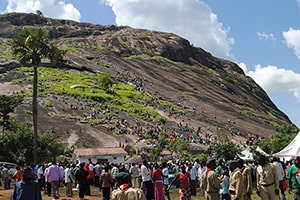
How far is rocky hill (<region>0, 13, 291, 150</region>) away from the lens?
6788 centimetres

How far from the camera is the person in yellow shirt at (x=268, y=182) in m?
12.7

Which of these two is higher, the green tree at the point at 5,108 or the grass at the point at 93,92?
the grass at the point at 93,92

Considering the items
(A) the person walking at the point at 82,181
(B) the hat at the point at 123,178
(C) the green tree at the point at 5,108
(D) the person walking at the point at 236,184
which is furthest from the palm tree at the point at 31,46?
(B) the hat at the point at 123,178

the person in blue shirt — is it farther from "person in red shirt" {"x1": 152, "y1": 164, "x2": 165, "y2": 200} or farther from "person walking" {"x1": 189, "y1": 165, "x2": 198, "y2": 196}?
"person walking" {"x1": 189, "y1": 165, "x2": 198, "y2": 196}

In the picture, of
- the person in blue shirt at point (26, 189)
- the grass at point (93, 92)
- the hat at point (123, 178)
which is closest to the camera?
the hat at point (123, 178)

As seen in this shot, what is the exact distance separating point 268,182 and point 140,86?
87318mm

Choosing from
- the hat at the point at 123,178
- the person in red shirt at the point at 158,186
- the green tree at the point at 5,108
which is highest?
the green tree at the point at 5,108

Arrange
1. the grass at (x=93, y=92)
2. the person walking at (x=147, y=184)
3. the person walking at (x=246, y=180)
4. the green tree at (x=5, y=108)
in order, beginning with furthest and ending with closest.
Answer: the grass at (x=93, y=92) → the green tree at (x=5, y=108) → the person walking at (x=147, y=184) → the person walking at (x=246, y=180)

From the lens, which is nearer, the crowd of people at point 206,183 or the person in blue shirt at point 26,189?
the crowd of people at point 206,183

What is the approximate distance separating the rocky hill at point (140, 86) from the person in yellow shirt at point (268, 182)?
47250mm

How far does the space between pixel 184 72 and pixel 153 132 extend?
55.1 meters

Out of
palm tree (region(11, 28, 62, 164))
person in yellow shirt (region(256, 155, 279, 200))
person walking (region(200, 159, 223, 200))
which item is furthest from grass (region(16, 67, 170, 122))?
person walking (region(200, 159, 223, 200))

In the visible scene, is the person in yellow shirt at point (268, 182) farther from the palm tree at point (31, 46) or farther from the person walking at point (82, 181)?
the palm tree at point (31, 46)

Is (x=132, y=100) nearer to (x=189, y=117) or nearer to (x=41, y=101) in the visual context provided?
(x=189, y=117)
